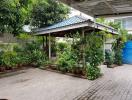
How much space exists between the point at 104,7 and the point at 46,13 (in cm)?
1235

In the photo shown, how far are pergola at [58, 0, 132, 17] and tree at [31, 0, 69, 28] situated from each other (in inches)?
454

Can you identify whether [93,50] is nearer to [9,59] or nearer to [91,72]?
[91,72]

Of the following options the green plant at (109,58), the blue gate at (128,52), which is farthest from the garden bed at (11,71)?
the blue gate at (128,52)

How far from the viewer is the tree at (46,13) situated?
16.5 metres

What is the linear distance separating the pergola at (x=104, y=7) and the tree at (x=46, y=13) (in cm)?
1153

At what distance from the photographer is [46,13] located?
16.6 m

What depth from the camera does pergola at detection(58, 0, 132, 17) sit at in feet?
13.9

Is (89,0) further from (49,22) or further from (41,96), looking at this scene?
(49,22)

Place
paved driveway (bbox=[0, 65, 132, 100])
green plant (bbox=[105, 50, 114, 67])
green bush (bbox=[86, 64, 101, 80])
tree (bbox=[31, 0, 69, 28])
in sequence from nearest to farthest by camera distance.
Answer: paved driveway (bbox=[0, 65, 132, 100]) < green bush (bbox=[86, 64, 101, 80]) < green plant (bbox=[105, 50, 114, 67]) < tree (bbox=[31, 0, 69, 28])

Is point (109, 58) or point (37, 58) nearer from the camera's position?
point (37, 58)

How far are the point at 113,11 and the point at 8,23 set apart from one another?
8.16 meters

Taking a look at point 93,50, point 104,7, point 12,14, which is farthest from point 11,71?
point 104,7

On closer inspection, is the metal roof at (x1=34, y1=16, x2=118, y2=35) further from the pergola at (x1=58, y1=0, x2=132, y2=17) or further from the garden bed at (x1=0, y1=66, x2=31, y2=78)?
the pergola at (x1=58, y1=0, x2=132, y2=17)

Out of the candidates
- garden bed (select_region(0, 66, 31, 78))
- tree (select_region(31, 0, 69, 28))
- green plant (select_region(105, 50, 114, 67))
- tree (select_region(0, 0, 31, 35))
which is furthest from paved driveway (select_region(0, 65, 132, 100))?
tree (select_region(31, 0, 69, 28))
